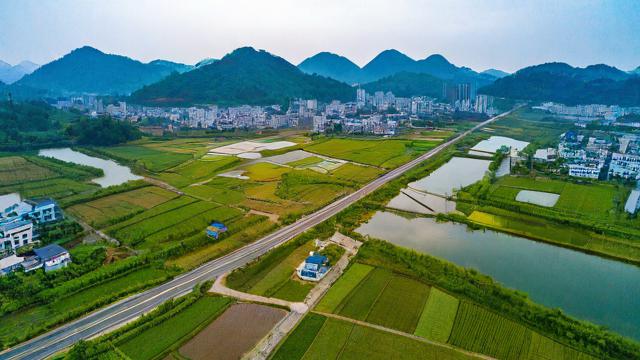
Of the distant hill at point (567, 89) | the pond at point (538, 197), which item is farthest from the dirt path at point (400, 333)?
the distant hill at point (567, 89)

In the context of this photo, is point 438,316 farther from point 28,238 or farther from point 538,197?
point 28,238

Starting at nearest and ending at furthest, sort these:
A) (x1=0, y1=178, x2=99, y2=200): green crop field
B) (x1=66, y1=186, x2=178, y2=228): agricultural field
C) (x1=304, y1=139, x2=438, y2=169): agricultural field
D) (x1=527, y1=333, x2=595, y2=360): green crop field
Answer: (x1=527, y1=333, x2=595, y2=360): green crop field → (x1=66, y1=186, x2=178, y2=228): agricultural field → (x1=0, y1=178, x2=99, y2=200): green crop field → (x1=304, y1=139, x2=438, y2=169): agricultural field

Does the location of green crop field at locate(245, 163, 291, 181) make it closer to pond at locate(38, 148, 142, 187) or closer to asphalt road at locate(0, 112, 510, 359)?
pond at locate(38, 148, 142, 187)

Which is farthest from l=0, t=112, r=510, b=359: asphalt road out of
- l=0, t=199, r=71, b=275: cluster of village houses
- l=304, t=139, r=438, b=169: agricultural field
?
l=304, t=139, r=438, b=169: agricultural field

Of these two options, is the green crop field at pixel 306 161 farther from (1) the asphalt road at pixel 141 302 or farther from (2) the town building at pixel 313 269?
(2) the town building at pixel 313 269

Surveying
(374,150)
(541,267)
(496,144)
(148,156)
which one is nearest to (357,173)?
(374,150)

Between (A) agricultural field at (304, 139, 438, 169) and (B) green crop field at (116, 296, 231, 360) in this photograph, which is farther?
(A) agricultural field at (304, 139, 438, 169)

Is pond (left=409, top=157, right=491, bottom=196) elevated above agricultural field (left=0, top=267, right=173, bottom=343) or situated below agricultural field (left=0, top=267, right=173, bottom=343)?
above
